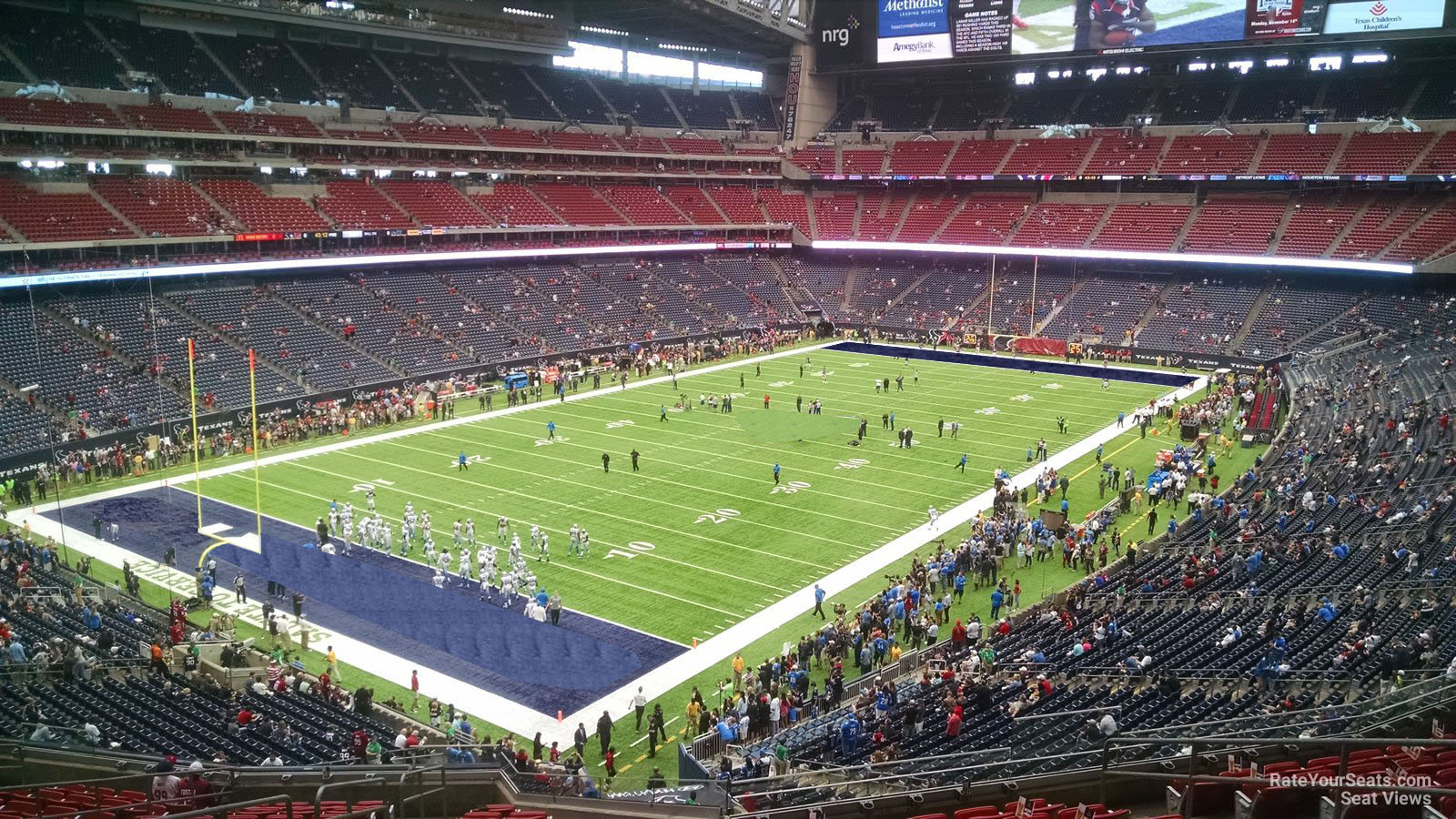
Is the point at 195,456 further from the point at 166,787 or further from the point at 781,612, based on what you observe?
the point at 166,787

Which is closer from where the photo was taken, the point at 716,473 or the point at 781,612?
the point at 781,612

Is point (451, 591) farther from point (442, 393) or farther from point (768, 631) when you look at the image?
point (442, 393)

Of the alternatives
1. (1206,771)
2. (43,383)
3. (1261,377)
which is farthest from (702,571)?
(1261,377)

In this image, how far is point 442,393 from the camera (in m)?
45.7

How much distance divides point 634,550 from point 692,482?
21.3 feet

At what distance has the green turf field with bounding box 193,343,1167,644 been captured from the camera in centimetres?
2581

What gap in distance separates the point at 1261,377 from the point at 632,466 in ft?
98.7

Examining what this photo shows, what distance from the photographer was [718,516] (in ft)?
99.4

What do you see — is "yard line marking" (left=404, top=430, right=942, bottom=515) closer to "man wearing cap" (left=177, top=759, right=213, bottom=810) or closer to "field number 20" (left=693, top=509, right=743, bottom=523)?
"field number 20" (left=693, top=509, right=743, bottom=523)

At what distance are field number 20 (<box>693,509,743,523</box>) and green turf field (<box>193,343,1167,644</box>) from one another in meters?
0.08

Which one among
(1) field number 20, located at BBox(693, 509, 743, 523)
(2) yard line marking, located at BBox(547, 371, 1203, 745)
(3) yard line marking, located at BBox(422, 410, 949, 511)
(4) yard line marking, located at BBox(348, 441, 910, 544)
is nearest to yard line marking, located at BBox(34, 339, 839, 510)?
(3) yard line marking, located at BBox(422, 410, 949, 511)

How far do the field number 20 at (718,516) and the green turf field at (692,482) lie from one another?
8 cm

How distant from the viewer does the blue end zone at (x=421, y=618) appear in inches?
811

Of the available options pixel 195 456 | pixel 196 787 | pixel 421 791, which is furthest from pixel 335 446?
pixel 421 791
